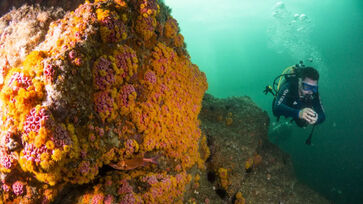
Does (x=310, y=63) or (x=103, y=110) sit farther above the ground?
(x=310, y=63)

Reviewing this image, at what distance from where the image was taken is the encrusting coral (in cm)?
192

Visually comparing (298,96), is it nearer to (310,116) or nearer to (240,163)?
(310,116)

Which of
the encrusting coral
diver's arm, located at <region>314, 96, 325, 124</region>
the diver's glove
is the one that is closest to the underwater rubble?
the encrusting coral

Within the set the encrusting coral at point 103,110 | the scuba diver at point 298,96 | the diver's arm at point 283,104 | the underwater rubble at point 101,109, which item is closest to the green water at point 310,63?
the scuba diver at point 298,96

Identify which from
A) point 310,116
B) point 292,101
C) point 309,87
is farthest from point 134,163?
point 309,87

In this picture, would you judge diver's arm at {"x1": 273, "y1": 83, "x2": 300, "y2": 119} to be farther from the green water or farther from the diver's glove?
the green water

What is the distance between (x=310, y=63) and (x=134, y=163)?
53.2 m

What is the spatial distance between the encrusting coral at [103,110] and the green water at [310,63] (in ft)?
47.0

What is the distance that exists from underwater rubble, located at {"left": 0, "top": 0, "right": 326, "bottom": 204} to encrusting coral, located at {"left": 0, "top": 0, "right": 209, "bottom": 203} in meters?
0.01

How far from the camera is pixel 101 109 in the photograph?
2385 millimetres

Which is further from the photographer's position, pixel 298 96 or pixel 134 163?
pixel 298 96

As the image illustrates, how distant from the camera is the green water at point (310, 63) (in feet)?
52.9

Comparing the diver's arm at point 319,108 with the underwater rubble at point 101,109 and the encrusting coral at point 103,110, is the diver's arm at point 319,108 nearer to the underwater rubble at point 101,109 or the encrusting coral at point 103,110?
the underwater rubble at point 101,109

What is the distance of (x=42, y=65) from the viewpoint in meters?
1.98
